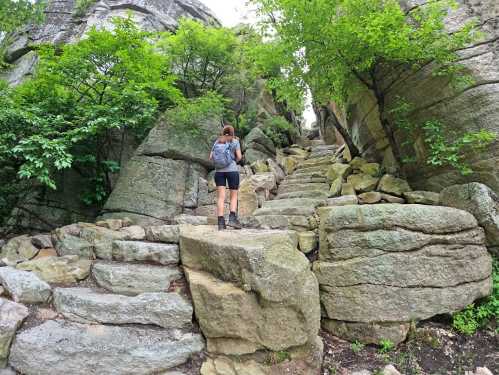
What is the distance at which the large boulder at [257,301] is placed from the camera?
4.06 meters

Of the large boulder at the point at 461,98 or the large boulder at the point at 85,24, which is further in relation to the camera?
the large boulder at the point at 85,24

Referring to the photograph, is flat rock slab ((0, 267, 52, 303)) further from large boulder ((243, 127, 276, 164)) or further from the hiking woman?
large boulder ((243, 127, 276, 164))

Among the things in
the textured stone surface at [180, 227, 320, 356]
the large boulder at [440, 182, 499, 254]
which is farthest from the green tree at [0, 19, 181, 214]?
the large boulder at [440, 182, 499, 254]

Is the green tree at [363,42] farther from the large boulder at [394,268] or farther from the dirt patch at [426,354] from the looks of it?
the dirt patch at [426,354]

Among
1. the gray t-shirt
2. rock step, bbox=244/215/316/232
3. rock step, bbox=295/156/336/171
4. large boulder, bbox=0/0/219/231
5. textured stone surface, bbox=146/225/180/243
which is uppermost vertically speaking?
large boulder, bbox=0/0/219/231

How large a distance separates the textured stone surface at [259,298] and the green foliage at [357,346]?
85cm

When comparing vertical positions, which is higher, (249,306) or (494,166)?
(494,166)

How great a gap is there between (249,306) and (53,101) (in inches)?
290

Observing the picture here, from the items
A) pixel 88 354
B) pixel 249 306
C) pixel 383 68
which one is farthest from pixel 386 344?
pixel 383 68

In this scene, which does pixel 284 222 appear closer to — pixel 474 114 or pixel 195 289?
pixel 195 289

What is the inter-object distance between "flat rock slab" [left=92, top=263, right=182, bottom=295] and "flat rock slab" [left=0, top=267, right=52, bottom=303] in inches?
30.6

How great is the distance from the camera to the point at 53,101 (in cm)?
741

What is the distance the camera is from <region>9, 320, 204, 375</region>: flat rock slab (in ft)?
11.6

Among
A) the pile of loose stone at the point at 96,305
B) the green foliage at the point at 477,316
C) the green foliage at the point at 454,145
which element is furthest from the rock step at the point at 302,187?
the pile of loose stone at the point at 96,305
